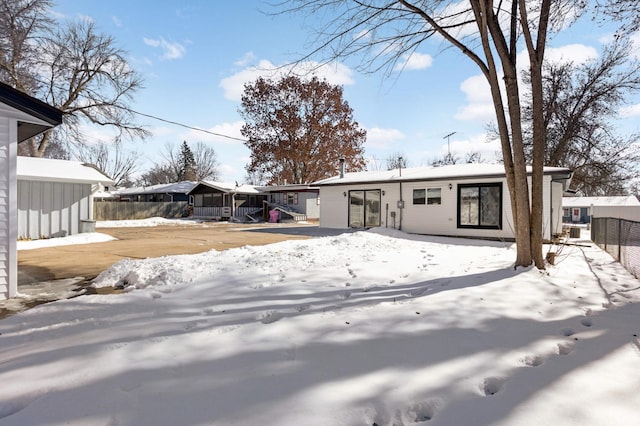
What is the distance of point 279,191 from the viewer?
89.4ft

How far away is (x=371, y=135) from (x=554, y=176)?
2356cm

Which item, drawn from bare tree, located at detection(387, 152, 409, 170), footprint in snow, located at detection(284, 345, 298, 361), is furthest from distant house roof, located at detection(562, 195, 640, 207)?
footprint in snow, located at detection(284, 345, 298, 361)

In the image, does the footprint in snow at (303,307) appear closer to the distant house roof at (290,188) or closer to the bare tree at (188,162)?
the distant house roof at (290,188)

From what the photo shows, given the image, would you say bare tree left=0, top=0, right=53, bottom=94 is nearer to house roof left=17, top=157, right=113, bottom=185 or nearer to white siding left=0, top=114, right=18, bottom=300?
house roof left=17, top=157, right=113, bottom=185

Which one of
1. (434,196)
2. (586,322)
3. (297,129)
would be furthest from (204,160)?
(586,322)

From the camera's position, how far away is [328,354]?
2623 mm

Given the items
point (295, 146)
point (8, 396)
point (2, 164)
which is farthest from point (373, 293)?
point (295, 146)

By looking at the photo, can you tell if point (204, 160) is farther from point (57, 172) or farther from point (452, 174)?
point (452, 174)

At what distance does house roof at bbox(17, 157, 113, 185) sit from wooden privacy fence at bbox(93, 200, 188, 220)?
40.4 feet

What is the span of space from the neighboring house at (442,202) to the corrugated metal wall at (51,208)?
10040 mm

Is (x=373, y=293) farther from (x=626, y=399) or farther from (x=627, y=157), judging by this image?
(x=627, y=157)

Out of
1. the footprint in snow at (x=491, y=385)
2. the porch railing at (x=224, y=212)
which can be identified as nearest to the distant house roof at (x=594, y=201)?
the porch railing at (x=224, y=212)

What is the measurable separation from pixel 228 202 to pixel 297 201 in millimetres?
5704

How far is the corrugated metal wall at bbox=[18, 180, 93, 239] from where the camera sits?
11367mm
